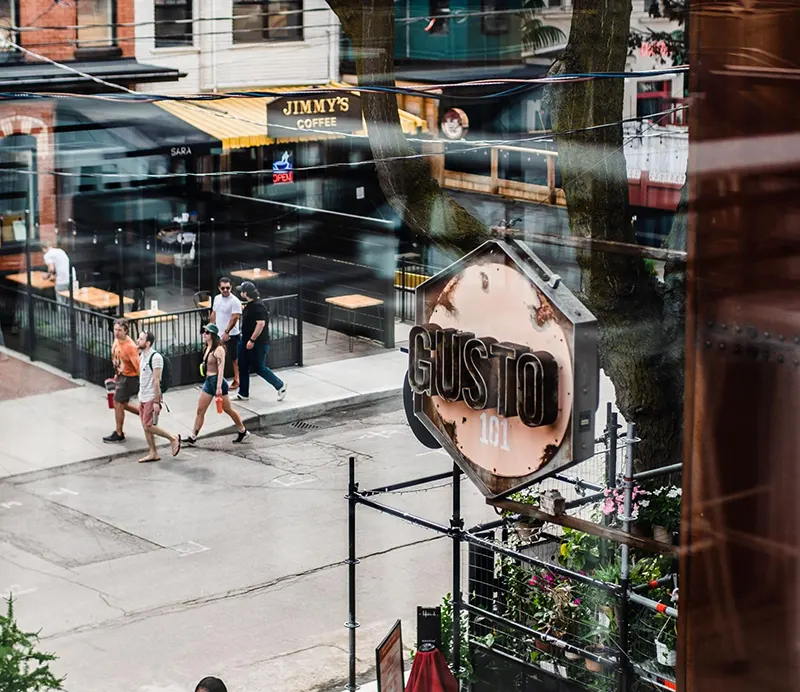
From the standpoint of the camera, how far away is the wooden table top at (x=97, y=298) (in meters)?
12.4

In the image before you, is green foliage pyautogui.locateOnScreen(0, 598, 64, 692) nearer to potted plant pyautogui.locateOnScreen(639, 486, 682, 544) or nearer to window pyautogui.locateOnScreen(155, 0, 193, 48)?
potted plant pyautogui.locateOnScreen(639, 486, 682, 544)

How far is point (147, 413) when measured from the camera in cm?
1023

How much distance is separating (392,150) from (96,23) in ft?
8.88

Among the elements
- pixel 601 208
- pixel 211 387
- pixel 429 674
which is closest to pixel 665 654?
pixel 429 674

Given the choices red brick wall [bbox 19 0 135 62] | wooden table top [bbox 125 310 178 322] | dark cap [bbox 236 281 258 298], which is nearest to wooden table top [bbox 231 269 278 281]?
dark cap [bbox 236 281 258 298]

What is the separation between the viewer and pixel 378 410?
34.4 ft

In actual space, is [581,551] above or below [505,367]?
below

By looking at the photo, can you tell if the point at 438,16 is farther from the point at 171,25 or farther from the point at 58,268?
the point at 58,268

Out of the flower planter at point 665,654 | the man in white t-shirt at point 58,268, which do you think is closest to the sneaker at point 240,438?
the man in white t-shirt at point 58,268

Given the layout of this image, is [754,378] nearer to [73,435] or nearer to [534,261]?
[534,261]

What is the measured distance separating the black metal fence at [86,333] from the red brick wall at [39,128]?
1533 mm

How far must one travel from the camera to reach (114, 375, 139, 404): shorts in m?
10.8

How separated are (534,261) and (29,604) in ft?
16.2

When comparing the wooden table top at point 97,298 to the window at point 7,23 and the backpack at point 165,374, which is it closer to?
the backpack at point 165,374
